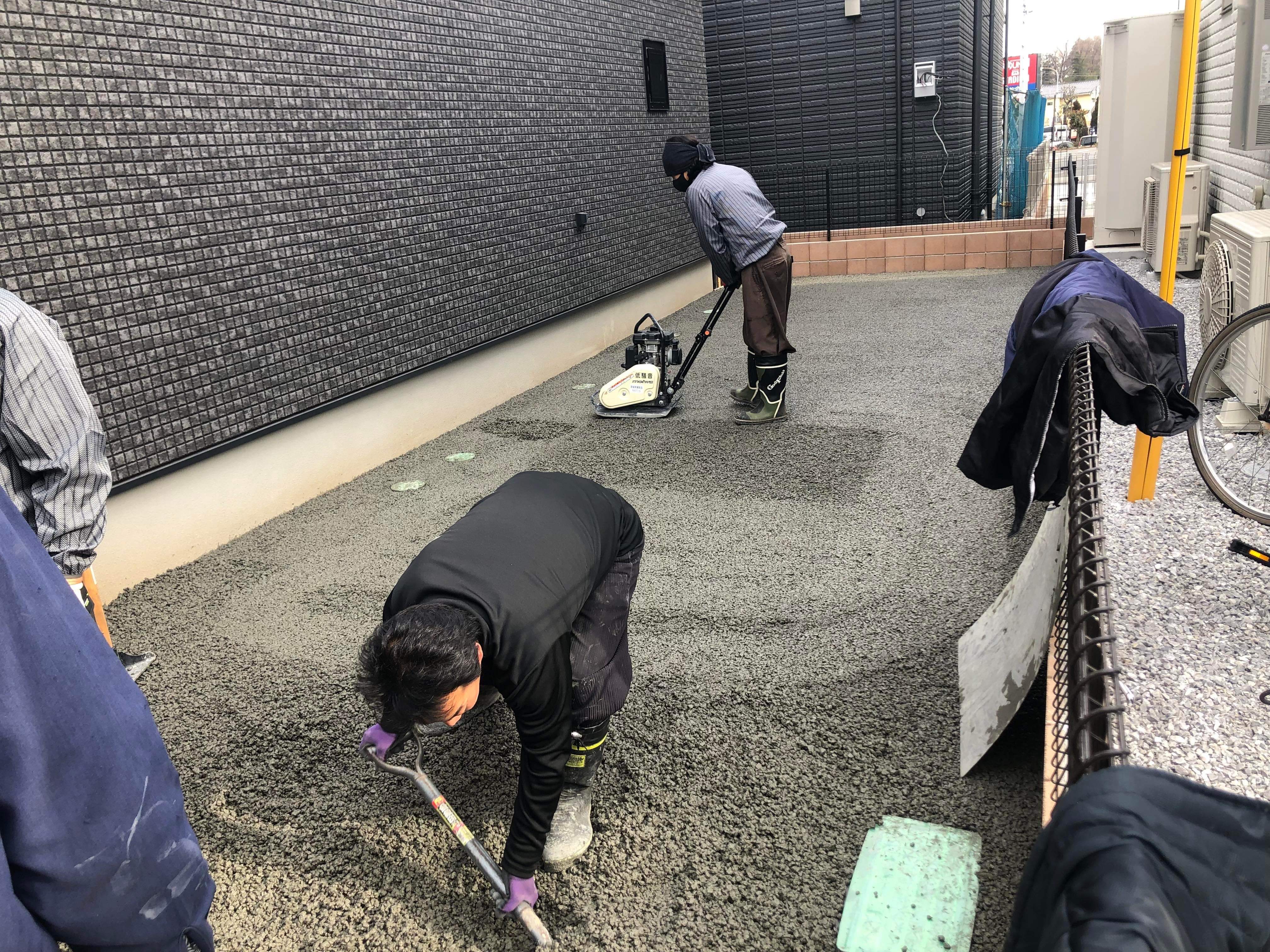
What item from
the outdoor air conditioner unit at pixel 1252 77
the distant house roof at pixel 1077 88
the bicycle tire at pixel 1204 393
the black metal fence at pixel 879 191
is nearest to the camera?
the bicycle tire at pixel 1204 393

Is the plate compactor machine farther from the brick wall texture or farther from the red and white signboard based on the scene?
the red and white signboard

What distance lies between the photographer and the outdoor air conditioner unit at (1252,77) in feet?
11.8

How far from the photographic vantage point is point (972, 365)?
18.4 ft

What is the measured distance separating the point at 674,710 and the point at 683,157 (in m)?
3.40

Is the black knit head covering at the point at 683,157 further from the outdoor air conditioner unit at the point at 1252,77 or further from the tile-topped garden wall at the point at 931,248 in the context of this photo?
the tile-topped garden wall at the point at 931,248

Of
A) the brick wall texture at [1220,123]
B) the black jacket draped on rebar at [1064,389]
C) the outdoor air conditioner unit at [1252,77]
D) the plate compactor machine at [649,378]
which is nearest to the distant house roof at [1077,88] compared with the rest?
the brick wall texture at [1220,123]

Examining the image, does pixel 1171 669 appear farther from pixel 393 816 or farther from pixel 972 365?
pixel 972 365

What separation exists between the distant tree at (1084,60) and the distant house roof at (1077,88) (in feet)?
1.94

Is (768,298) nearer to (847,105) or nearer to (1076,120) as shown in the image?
(847,105)

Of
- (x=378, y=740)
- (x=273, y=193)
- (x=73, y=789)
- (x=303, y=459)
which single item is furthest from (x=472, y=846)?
(x=273, y=193)

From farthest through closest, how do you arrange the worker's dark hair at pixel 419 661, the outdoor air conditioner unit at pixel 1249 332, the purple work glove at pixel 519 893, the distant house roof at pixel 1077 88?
the distant house roof at pixel 1077 88 → the outdoor air conditioner unit at pixel 1249 332 → the purple work glove at pixel 519 893 → the worker's dark hair at pixel 419 661

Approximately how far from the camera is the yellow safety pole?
2.60m

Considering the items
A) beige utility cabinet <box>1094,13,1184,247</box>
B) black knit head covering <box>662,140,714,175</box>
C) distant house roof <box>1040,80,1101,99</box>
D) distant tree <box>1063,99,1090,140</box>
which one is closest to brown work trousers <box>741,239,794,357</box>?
black knit head covering <box>662,140,714,175</box>

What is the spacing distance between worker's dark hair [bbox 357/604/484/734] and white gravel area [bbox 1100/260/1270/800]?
1.26 meters
